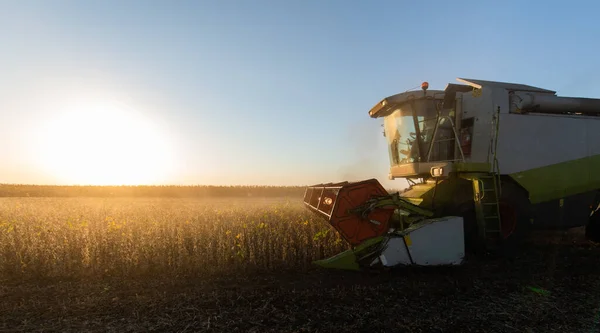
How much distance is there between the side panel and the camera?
717 cm

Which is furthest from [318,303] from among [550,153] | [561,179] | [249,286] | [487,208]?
[561,179]

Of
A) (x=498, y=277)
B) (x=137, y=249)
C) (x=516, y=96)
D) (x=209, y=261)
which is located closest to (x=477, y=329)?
(x=498, y=277)

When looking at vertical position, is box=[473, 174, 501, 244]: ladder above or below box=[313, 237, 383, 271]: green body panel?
above

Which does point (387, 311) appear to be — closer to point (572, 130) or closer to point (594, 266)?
point (594, 266)

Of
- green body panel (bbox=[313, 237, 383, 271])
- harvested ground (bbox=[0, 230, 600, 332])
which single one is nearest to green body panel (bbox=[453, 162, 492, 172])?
harvested ground (bbox=[0, 230, 600, 332])

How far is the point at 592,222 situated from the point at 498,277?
14.1ft

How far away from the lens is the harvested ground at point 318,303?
3551 mm

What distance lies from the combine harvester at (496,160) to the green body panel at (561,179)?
0.02 meters

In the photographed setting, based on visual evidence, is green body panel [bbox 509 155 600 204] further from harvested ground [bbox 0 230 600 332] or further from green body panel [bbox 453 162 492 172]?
harvested ground [bbox 0 230 600 332]

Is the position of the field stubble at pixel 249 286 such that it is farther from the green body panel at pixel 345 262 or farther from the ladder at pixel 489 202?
the ladder at pixel 489 202

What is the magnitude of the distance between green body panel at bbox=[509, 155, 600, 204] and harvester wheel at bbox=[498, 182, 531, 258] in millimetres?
296

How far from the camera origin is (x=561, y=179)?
7.44 meters

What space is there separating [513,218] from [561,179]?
1.57m

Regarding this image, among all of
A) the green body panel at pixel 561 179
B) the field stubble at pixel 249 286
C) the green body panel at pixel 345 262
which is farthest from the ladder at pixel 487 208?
the green body panel at pixel 345 262
